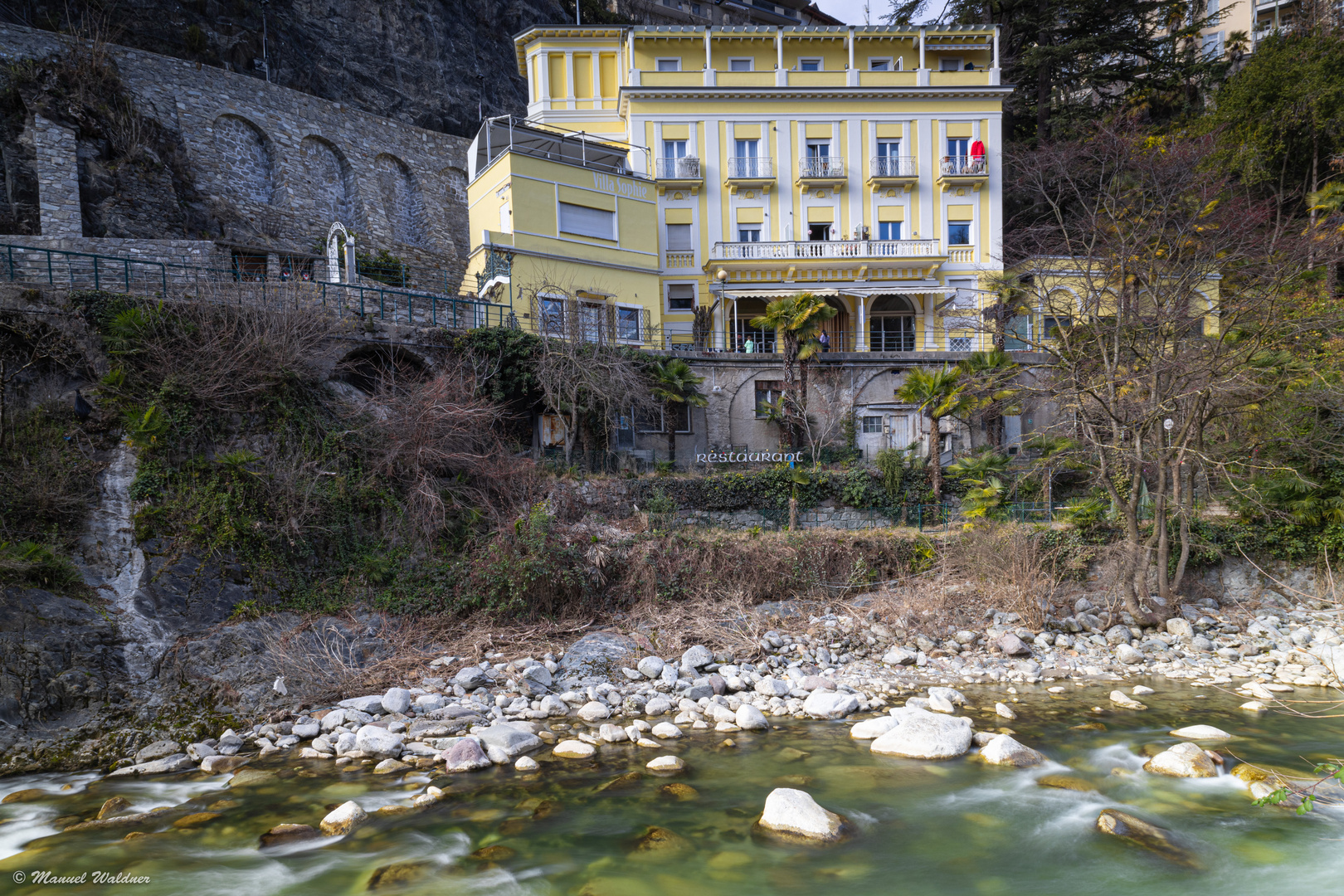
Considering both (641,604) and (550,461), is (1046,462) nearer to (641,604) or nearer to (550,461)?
(641,604)

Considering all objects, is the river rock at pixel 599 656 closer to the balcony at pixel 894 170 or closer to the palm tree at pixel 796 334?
the palm tree at pixel 796 334

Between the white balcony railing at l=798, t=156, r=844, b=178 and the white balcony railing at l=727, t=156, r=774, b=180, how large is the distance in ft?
4.01

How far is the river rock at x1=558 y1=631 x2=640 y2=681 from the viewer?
11422mm

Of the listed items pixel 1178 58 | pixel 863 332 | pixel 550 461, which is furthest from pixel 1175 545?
pixel 1178 58

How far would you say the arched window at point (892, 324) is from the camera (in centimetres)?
2914

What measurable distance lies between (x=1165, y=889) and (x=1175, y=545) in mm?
10128

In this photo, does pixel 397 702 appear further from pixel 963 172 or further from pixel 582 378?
pixel 963 172

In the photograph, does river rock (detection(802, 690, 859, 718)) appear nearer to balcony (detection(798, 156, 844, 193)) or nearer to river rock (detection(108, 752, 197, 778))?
river rock (detection(108, 752, 197, 778))

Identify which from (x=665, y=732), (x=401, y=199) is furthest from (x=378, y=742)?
(x=401, y=199)

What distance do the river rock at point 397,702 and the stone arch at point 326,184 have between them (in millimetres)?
22747

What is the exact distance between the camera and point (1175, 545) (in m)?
14.3

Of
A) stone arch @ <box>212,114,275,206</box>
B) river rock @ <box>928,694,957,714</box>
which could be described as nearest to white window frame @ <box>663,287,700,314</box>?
stone arch @ <box>212,114,275,206</box>

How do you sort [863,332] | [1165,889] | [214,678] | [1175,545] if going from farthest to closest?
[863,332] < [1175,545] < [214,678] < [1165,889]

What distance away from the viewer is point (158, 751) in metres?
8.72
